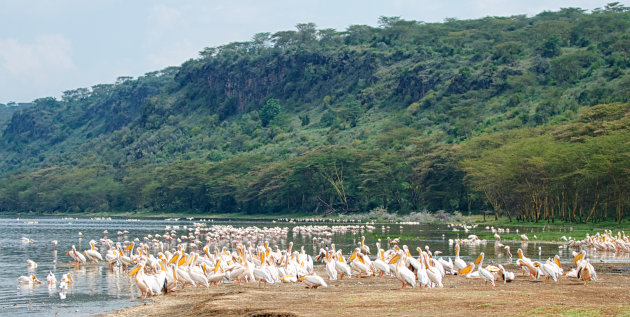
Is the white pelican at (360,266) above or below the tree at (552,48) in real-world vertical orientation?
A: below

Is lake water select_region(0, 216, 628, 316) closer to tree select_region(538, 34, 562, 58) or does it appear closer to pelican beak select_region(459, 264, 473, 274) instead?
pelican beak select_region(459, 264, 473, 274)

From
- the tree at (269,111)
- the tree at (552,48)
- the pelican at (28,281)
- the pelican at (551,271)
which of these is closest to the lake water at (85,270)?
the pelican at (28,281)

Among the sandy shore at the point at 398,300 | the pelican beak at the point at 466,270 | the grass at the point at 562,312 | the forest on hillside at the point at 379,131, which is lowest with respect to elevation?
the sandy shore at the point at 398,300

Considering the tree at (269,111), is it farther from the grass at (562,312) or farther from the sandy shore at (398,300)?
the grass at (562,312)

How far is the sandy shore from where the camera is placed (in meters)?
12.8

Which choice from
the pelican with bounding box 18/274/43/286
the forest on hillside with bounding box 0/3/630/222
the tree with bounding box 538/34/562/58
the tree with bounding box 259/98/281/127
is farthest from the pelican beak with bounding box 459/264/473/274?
the tree with bounding box 259/98/281/127

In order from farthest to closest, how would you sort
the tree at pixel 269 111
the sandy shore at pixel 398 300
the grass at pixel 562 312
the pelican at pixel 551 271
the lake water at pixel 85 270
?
the tree at pixel 269 111, the pelican at pixel 551 271, the lake water at pixel 85 270, the sandy shore at pixel 398 300, the grass at pixel 562 312

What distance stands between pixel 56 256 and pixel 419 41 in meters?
119

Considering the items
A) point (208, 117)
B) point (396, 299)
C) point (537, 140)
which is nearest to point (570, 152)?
point (537, 140)

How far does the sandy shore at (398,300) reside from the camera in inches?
503

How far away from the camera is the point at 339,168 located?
81.3 m

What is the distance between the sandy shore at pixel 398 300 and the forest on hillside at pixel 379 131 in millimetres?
29415

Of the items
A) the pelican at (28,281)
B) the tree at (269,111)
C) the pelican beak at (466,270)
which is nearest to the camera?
the pelican beak at (466,270)

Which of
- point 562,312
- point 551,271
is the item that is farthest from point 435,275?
point 562,312
